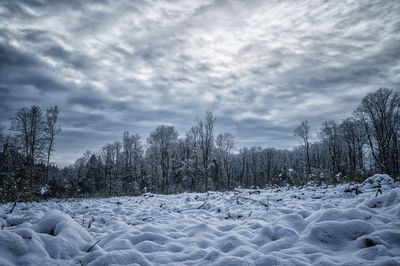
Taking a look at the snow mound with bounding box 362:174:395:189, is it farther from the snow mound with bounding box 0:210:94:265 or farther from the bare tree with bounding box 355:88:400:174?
the bare tree with bounding box 355:88:400:174

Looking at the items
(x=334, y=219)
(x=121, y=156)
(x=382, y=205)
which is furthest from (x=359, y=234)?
(x=121, y=156)

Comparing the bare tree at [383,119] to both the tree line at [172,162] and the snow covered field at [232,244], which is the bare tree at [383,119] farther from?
the snow covered field at [232,244]

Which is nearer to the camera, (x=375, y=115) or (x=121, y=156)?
(x=375, y=115)

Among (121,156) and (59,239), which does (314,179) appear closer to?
(59,239)

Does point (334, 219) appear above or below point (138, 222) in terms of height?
above

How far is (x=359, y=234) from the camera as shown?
2.13 m

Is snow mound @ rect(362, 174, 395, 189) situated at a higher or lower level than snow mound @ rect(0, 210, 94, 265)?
higher

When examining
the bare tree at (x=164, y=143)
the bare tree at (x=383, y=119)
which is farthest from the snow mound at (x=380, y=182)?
the bare tree at (x=164, y=143)

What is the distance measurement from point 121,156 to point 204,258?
46.8m

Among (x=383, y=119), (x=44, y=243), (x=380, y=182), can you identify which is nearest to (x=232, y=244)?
(x=44, y=243)

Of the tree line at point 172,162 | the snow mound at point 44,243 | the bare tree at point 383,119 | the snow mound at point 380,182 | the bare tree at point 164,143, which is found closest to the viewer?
the snow mound at point 44,243

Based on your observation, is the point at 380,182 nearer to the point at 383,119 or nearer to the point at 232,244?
the point at 232,244

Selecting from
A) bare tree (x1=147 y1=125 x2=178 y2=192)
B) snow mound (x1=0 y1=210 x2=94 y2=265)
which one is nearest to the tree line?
bare tree (x1=147 y1=125 x2=178 y2=192)

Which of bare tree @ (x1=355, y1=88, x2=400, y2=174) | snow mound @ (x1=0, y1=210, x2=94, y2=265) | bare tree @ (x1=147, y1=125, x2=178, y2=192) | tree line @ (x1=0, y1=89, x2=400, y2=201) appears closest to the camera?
snow mound @ (x1=0, y1=210, x2=94, y2=265)
